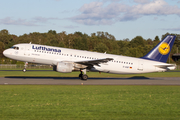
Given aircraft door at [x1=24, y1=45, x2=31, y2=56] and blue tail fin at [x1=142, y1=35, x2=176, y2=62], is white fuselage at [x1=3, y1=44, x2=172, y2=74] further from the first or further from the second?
blue tail fin at [x1=142, y1=35, x2=176, y2=62]

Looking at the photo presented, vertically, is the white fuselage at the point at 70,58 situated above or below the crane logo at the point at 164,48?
below

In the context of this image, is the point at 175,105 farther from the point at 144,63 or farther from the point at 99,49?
the point at 99,49

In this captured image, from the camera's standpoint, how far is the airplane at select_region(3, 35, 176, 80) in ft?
94.9

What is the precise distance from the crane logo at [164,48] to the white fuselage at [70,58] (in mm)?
1817

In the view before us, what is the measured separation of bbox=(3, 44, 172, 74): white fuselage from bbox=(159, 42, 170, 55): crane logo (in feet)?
5.96

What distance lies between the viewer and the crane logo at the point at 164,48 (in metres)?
32.7

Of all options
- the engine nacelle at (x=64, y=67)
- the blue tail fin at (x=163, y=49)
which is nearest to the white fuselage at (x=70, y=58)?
the blue tail fin at (x=163, y=49)

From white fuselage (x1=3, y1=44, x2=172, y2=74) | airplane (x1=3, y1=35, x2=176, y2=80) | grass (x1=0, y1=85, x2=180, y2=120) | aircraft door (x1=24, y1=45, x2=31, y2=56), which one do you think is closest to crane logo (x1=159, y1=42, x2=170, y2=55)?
airplane (x1=3, y1=35, x2=176, y2=80)

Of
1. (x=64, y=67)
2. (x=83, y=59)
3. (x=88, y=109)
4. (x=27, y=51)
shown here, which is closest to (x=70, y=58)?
(x=83, y=59)

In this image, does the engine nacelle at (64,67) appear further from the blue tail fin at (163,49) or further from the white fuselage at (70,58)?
the blue tail fin at (163,49)

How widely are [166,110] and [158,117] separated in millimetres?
1567

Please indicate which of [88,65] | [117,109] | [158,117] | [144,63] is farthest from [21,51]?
[158,117]

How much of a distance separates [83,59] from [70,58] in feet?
6.29

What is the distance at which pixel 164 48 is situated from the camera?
107 ft
